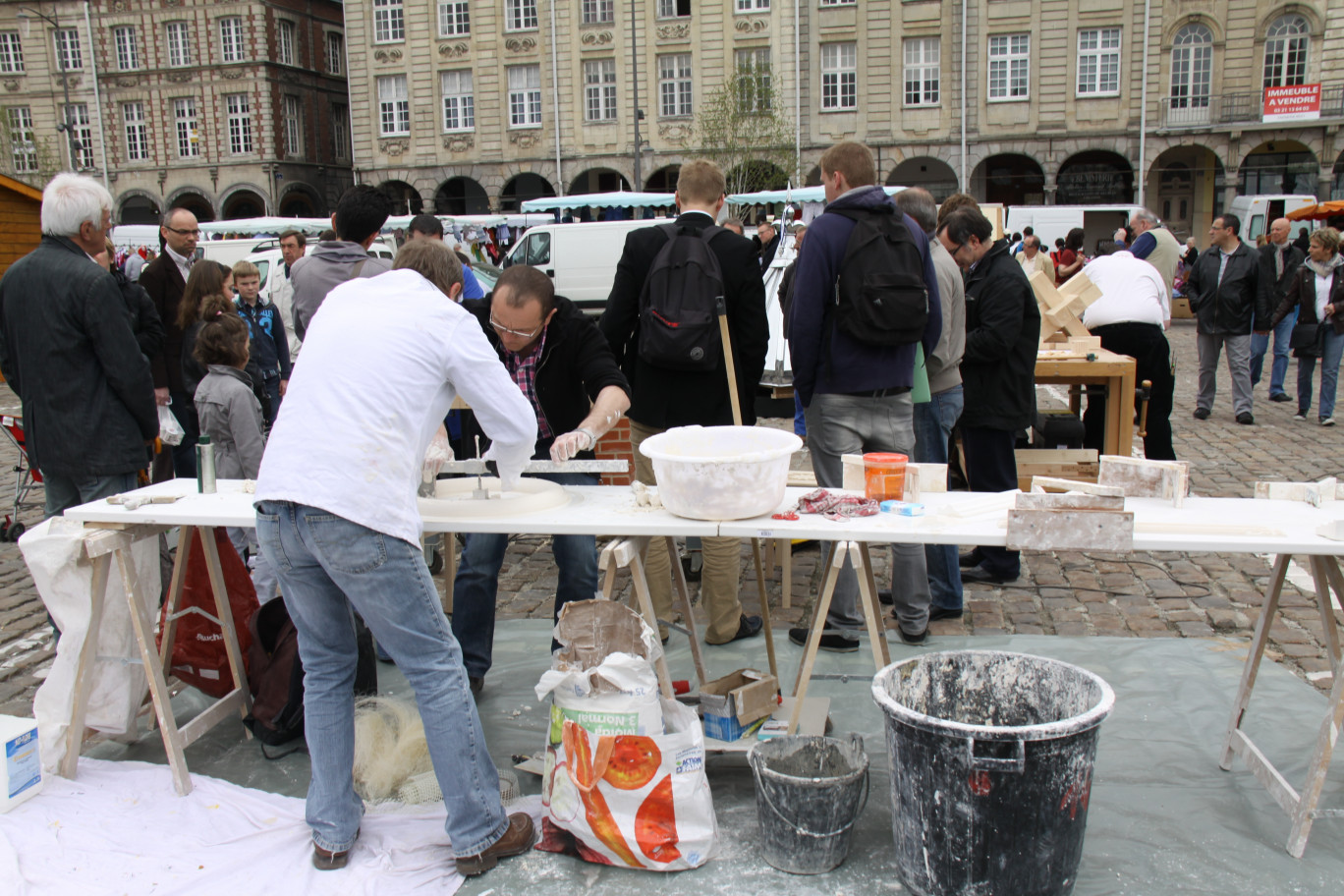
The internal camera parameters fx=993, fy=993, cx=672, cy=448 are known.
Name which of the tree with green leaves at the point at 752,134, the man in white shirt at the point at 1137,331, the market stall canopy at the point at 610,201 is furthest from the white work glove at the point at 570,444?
the tree with green leaves at the point at 752,134

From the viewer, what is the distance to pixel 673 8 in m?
33.1

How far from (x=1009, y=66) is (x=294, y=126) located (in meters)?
27.6

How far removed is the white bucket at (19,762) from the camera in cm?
305

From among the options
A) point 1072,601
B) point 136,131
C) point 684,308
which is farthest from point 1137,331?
point 136,131

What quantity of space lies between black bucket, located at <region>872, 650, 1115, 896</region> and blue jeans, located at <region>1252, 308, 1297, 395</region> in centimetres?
882

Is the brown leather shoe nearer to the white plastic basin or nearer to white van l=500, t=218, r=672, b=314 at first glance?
the white plastic basin

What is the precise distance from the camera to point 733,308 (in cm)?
429

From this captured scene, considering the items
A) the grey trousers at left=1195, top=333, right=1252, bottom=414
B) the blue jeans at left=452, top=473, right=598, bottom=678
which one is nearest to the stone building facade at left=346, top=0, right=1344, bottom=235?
the grey trousers at left=1195, top=333, right=1252, bottom=414

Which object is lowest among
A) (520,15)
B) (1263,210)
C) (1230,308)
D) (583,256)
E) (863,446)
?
(863,446)

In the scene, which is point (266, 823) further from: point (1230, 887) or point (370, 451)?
point (1230, 887)

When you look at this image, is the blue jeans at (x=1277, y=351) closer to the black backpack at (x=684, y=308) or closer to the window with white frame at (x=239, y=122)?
the black backpack at (x=684, y=308)

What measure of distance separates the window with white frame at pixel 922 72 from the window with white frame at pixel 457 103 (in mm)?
15097

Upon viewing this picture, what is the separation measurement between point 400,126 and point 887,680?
3715 centimetres

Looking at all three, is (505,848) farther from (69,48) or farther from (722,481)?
(69,48)
